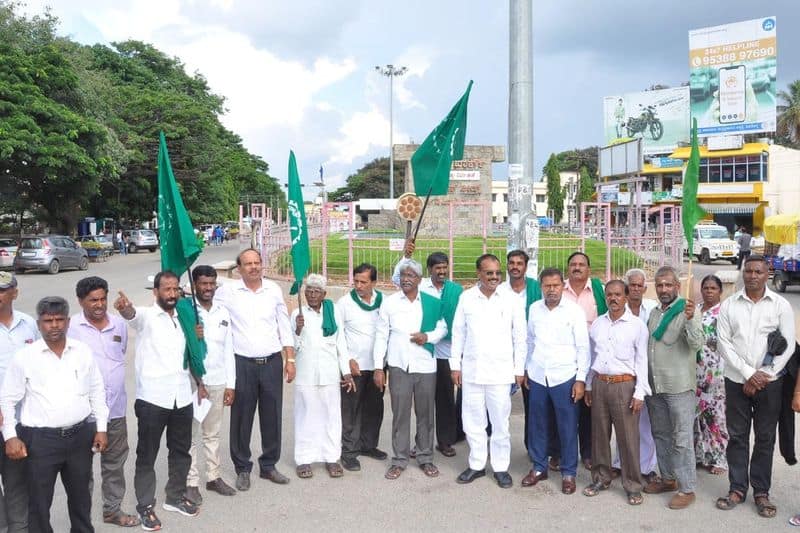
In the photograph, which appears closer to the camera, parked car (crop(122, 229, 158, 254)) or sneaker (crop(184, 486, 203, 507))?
sneaker (crop(184, 486, 203, 507))

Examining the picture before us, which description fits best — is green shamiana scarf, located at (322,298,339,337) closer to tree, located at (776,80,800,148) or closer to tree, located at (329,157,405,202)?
tree, located at (776,80,800,148)

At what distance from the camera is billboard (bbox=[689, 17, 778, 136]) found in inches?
1469

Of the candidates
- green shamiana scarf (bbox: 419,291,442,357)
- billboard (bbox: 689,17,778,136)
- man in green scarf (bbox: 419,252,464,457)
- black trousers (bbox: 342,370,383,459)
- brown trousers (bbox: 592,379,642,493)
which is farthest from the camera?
billboard (bbox: 689,17,778,136)

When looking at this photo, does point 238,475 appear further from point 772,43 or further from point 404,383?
point 772,43

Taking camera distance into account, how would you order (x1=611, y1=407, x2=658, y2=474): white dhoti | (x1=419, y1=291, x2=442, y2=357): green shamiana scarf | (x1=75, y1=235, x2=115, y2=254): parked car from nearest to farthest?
(x1=611, y1=407, x2=658, y2=474): white dhoti, (x1=419, y1=291, x2=442, y2=357): green shamiana scarf, (x1=75, y1=235, x2=115, y2=254): parked car

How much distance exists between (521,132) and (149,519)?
517cm

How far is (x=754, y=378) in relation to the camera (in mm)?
4363

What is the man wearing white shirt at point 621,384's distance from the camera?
464cm

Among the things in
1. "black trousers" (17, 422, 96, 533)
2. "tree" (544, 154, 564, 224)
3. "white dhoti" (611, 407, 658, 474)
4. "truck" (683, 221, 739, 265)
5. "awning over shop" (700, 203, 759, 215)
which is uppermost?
"tree" (544, 154, 564, 224)

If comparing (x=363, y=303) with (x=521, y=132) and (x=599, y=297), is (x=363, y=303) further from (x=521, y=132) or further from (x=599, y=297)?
(x=521, y=132)

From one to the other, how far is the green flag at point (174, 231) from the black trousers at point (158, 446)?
A: 954mm

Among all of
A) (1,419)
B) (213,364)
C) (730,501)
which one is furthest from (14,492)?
(730,501)

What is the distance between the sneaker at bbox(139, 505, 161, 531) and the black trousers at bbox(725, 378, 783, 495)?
376 centimetres

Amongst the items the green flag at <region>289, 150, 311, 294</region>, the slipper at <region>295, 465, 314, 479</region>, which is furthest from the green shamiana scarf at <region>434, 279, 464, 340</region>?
the slipper at <region>295, 465, 314, 479</region>
